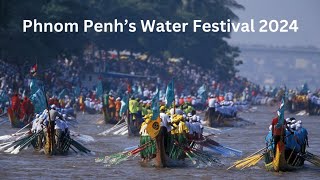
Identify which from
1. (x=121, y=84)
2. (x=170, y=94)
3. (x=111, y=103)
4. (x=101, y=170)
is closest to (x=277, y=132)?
(x=101, y=170)

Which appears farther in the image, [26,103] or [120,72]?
[120,72]

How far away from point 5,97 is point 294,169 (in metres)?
29.9

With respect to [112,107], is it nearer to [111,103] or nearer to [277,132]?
[111,103]

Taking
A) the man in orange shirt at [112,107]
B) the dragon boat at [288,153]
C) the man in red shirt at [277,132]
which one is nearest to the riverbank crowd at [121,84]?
the man in orange shirt at [112,107]

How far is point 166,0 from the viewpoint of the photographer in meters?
119

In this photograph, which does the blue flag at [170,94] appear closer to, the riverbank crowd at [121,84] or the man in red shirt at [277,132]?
the riverbank crowd at [121,84]

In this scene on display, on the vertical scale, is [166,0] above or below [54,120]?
above

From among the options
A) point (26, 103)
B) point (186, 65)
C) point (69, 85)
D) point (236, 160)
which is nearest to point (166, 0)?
point (186, 65)

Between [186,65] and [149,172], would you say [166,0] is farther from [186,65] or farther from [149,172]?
[149,172]

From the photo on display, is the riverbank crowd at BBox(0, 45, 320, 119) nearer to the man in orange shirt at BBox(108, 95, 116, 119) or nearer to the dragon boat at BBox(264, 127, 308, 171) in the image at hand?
the man in orange shirt at BBox(108, 95, 116, 119)

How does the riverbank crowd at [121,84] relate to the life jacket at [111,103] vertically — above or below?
above

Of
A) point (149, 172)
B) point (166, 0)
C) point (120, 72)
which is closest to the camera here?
point (149, 172)

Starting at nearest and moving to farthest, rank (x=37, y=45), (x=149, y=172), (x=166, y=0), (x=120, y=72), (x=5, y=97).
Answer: (x=149, y=172), (x=5, y=97), (x=37, y=45), (x=120, y=72), (x=166, y=0)

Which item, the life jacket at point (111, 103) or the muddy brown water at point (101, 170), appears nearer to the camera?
the muddy brown water at point (101, 170)
